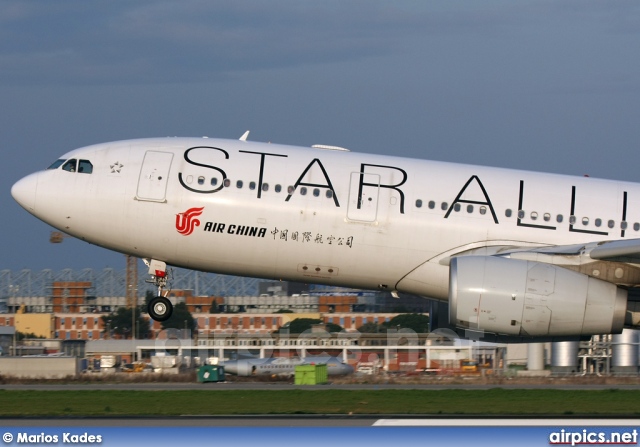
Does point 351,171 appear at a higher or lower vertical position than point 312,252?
higher

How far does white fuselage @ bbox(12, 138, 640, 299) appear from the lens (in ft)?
74.2

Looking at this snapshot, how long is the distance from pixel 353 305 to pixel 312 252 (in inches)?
3628

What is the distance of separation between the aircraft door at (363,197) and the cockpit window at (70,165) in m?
6.21

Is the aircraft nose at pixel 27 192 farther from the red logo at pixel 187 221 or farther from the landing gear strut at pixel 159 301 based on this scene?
the red logo at pixel 187 221

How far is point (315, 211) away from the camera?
22500 mm

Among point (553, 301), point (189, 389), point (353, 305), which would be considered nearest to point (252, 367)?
point (189, 389)

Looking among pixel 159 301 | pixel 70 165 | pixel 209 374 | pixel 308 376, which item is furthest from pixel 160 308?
pixel 209 374

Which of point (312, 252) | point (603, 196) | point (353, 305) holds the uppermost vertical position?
point (603, 196)

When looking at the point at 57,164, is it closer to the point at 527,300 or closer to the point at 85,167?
the point at 85,167

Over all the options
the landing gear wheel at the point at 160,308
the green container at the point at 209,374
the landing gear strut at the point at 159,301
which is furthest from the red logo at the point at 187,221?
the green container at the point at 209,374

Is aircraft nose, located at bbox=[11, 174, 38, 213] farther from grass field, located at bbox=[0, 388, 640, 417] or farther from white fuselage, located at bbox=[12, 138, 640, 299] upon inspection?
grass field, located at bbox=[0, 388, 640, 417]

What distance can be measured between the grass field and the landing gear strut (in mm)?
2183

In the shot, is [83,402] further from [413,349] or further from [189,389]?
[413,349]

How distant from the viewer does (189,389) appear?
3041 cm
